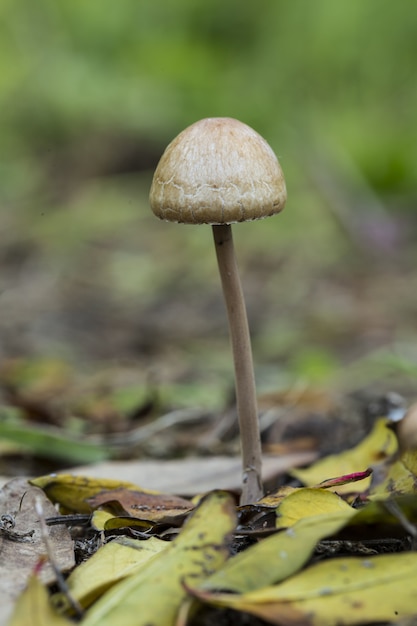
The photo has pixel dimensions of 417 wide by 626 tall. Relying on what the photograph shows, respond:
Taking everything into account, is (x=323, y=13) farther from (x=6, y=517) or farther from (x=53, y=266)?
Answer: (x=6, y=517)

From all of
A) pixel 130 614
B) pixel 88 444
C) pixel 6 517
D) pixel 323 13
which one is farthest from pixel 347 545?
pixel 323 13

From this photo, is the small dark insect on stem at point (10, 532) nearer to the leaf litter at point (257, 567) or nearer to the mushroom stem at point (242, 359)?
the leaf litter at point (257, 567)

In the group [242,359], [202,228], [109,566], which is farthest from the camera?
[202,228]

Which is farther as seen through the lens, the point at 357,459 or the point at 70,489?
the point at 357,459

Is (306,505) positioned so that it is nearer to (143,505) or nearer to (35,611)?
(143,505)

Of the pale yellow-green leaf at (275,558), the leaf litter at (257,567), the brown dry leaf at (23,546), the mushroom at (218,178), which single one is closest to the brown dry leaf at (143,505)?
the leaf litter at (257,567)

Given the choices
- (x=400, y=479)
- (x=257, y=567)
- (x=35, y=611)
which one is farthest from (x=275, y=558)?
(x=400, y=479)

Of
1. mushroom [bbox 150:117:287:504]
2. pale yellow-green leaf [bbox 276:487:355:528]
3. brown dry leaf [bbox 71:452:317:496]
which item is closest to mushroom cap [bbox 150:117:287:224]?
mushroom [bbox 150:117:287:504]
